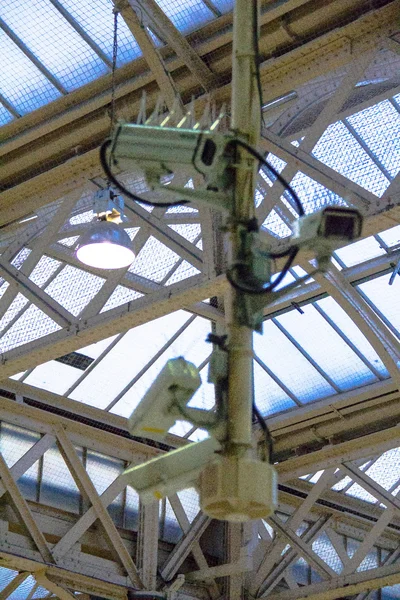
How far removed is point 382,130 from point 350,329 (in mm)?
4032

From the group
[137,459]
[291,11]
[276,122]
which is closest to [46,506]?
[137,459]

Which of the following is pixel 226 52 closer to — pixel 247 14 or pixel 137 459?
pixel 247 14

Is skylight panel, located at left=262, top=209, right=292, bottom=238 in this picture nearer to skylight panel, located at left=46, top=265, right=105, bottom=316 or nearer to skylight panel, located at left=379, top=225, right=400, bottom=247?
skylight panel, located at left=379, top=225, right=400, bottom=247

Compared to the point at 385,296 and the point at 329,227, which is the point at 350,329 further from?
the point at 329,227

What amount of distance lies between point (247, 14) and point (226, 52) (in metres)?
6.67

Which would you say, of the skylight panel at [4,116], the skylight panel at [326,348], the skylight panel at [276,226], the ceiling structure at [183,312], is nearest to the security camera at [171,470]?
the ceiling structure at [183,312]

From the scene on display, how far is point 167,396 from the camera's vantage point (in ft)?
18.9

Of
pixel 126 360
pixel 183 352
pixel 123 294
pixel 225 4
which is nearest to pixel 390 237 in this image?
pixel 123 294

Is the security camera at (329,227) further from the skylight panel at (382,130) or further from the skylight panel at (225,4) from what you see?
the skylight panel at (382,130)

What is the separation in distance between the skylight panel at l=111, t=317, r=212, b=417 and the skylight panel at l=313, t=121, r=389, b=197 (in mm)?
3890

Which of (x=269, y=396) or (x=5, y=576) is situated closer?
(x=5, y=576)

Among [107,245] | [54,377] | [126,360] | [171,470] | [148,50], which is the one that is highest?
[126,360]

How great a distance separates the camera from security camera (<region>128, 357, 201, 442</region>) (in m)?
5.73

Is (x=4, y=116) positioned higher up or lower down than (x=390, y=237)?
lower down
